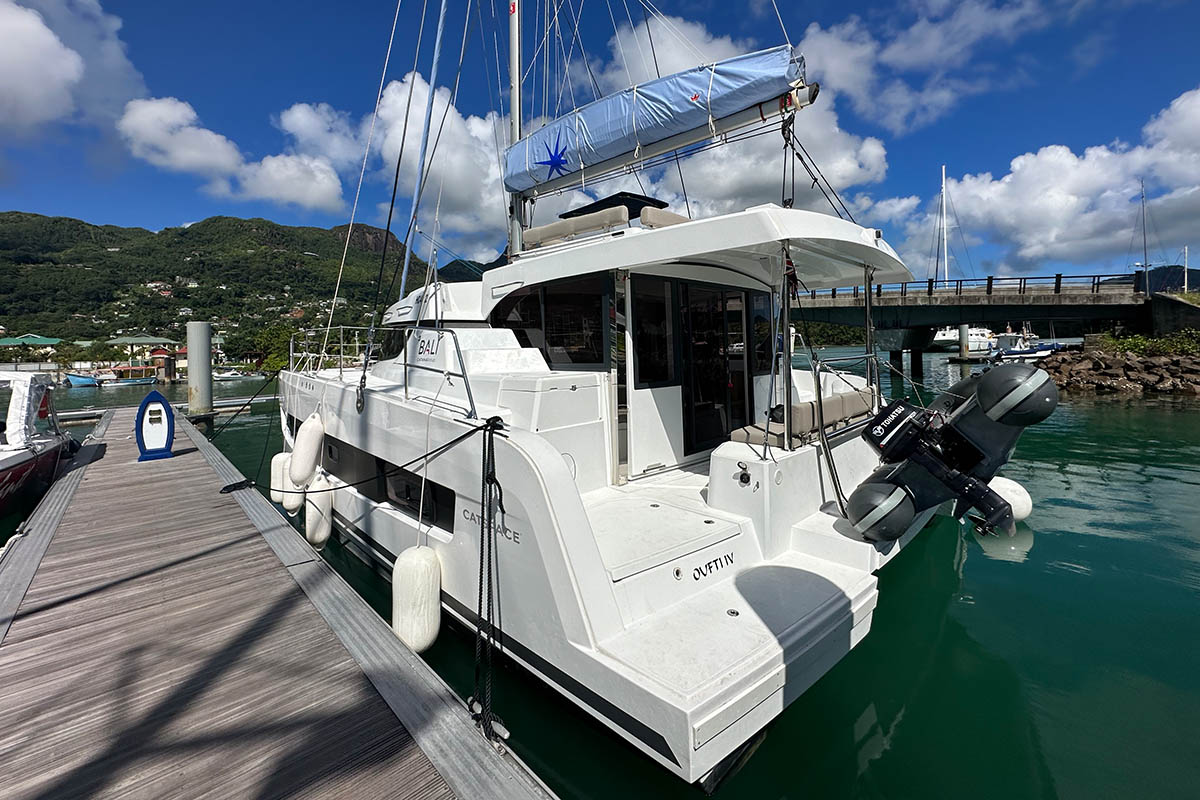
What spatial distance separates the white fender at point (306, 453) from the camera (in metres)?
5.25

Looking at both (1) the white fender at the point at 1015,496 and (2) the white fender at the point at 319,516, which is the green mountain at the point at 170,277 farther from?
(1) the white fender at the point at 1015,496

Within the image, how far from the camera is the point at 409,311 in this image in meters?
6.53

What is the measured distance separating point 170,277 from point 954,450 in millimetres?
115185

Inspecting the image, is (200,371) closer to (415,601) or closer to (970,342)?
(415,601)

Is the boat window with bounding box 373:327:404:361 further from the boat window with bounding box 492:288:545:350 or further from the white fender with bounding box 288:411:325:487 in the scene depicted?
the boat window with bounding box 492:288:545:350

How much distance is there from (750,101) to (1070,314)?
26444 millimetres

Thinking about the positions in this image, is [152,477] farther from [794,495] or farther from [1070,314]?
[1070,314]

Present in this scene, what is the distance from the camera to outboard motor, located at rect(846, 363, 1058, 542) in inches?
132

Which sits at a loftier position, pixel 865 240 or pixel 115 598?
pixel 865 240

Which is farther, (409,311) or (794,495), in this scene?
(409,311)

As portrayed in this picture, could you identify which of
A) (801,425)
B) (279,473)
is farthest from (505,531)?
(279,473)

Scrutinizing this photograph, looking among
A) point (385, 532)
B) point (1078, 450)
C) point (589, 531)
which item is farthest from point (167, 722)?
point (1078, 450)


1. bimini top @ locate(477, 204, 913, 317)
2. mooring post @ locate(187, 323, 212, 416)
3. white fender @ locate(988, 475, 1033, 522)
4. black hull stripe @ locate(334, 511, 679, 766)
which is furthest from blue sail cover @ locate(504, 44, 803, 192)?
mooring post @ locate(187, 323, 212, 416)

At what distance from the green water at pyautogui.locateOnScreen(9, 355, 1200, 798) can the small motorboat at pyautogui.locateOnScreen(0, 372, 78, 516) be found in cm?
531
